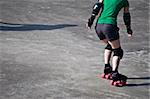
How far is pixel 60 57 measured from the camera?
10.2 meters

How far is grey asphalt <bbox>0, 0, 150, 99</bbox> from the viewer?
789 cm

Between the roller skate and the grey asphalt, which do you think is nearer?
the grey asphalt

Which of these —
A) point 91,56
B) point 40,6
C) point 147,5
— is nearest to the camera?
point 91,56

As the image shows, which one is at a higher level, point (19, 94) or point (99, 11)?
point (99, 11)

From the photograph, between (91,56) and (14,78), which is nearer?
(14,78)

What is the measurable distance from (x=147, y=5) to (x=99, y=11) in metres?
11.1

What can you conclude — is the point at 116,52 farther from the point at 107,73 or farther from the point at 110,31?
the point at 107,73

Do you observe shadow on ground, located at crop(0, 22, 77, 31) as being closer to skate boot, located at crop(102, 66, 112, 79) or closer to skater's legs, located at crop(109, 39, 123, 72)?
skate boot, located at crop(102, 66, 112, 79)

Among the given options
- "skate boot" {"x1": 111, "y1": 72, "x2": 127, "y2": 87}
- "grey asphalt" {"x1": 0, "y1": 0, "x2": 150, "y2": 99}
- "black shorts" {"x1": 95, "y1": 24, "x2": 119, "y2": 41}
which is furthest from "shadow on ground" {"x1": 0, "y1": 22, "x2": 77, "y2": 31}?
"skate boot" {"x1": 111, "y1": 72, "x2": 127, "y2": 87}

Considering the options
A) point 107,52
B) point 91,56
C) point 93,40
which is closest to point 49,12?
point 93,40

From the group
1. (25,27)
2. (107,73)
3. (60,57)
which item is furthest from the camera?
(25,27)

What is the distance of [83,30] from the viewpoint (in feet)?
44.8

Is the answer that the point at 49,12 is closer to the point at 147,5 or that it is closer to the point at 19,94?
the point at 147,5

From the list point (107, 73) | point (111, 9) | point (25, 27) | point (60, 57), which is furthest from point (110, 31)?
point (25, 27)
